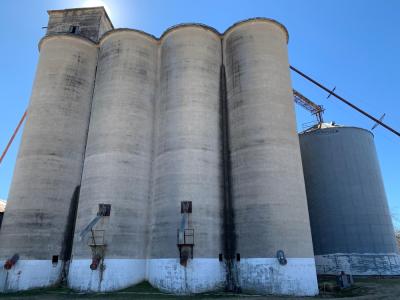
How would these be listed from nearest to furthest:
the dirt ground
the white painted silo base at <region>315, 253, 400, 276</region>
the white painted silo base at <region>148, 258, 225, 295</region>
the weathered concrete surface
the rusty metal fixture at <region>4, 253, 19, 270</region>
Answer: the dirt ground
the white painted silo base at <region>148, 258, 225, 295</region>
the rusty metal fixture at <region>4, 253, 19, 270</region>
the white painted silo base at <region>315, 253, 400, 276</region>
the weathered concrete surface

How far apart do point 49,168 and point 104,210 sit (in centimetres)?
713

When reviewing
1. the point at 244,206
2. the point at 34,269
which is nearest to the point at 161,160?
the point at 244,206

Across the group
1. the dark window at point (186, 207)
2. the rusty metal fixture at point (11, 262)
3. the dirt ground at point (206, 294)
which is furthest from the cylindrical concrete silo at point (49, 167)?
the dark window at point (186, 207)

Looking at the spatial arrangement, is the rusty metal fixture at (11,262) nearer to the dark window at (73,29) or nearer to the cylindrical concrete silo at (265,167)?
the cylindrical concrete silo at (265,167)

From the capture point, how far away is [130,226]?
77.3 feet

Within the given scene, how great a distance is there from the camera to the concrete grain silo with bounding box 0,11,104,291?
78.8 feet

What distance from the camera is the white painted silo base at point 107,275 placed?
21719 mm

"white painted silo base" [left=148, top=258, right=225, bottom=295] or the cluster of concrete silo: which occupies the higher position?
the cluster of concrete silo

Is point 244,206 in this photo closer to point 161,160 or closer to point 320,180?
point 161,160

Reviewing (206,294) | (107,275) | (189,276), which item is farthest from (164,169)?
(206,294)

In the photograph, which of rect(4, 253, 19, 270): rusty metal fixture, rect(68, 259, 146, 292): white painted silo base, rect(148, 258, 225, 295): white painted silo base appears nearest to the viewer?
rect(148, 258, 225, 295): white painted silo base

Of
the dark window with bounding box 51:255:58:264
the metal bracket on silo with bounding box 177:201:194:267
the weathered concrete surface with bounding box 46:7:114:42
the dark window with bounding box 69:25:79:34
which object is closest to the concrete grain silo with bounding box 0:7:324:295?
the metal bracket on silo with bounding box 177:201:194:267

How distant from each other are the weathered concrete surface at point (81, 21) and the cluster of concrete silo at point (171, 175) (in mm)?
4099

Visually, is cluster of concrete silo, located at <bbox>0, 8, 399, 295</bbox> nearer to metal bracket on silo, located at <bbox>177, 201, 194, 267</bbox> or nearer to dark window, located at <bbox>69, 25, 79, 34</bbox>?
metal bracket on silo, located at <bbox>177, 201, 194, 267</bbox>
